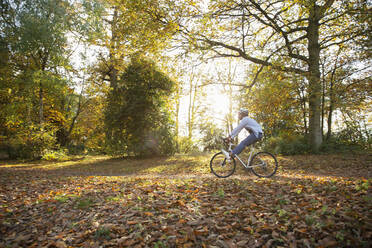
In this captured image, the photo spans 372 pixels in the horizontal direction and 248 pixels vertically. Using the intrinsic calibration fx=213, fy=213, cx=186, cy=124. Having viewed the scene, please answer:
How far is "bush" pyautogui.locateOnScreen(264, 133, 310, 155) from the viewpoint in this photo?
11914 millimetres

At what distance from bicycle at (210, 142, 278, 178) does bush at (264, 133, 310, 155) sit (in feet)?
19.5

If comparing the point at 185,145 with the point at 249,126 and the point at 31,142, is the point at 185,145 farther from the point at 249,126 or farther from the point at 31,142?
the point at 249,126

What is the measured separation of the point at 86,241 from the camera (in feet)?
10.4

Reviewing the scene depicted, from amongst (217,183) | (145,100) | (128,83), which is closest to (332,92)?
(217,183)

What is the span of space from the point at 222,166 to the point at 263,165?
1328mm

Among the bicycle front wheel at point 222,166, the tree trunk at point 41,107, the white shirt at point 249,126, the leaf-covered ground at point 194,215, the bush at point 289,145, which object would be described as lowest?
the leaf-covered ground at point 194,215

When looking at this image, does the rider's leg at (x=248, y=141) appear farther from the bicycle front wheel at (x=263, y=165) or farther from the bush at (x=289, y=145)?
the bush at (x=289, y=145)

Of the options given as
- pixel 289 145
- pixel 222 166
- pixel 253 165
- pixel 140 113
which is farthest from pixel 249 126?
pixel 140 113

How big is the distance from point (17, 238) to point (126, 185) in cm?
266

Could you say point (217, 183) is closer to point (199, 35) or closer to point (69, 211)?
point (69, 211)

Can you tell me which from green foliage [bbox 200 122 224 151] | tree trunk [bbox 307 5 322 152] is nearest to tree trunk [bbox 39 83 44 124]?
green foliage [bbox 200 122 224 151]

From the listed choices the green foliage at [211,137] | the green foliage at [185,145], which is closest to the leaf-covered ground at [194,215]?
the green foliage at [185,145]

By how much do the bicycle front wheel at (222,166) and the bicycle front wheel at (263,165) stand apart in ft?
2.27

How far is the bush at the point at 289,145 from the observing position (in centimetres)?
1191
